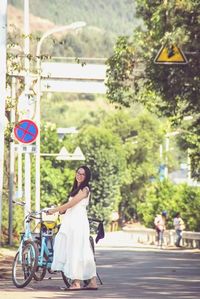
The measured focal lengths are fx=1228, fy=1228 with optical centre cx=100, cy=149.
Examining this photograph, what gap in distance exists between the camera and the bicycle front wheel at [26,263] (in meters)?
19.1

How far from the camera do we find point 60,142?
314 ft

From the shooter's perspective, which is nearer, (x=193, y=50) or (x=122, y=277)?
(x=122, y=277)

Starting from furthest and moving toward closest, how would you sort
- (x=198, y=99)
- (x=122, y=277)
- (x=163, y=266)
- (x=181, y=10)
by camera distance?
(x=198, y=99) → (x=181, y=10) → (x=163, y=266) → (x=122, y=277)

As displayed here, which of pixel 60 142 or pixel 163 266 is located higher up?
pixel 60 142

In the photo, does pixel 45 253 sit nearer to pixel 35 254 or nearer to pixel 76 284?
pixel 35 254

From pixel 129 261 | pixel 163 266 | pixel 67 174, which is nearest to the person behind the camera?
pixel 163 266

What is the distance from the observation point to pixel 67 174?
92.3m

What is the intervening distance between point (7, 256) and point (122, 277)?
10089 mm

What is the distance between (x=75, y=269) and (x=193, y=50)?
56.7ft

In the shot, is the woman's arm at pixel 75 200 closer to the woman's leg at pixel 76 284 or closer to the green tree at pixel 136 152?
the woman's leg at pixel 76 284

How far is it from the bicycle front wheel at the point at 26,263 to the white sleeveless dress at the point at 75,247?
41 centimetres

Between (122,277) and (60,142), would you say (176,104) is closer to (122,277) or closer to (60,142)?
(122,277)

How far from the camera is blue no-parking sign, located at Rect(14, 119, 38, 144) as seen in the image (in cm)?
3016

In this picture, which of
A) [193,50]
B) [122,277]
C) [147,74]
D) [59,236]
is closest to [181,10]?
[193,50]
